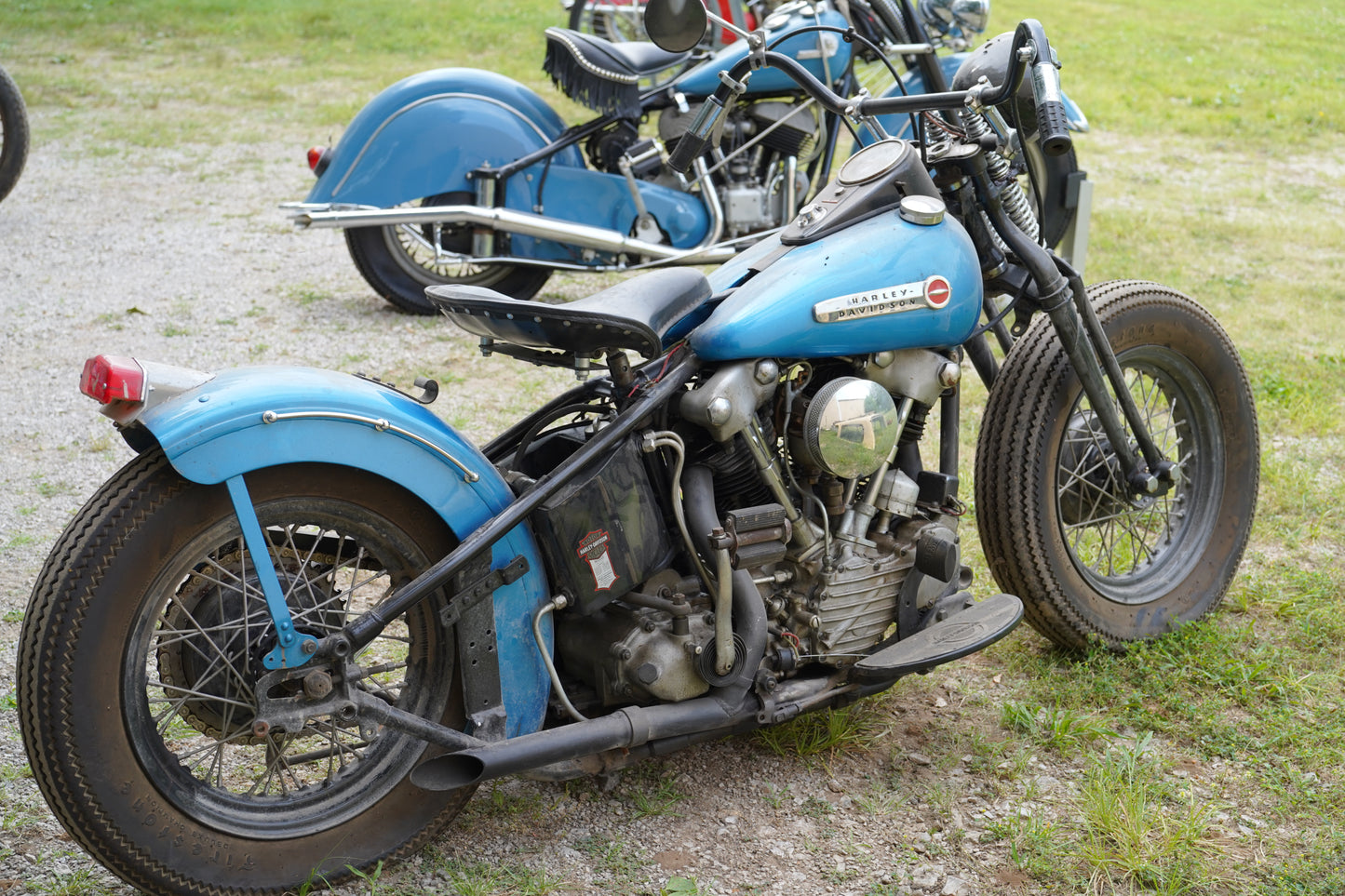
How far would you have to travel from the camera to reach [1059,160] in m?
4.79

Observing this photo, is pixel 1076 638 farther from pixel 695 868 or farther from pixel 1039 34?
pixel 1039 34

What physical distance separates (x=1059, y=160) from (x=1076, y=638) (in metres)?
2.16

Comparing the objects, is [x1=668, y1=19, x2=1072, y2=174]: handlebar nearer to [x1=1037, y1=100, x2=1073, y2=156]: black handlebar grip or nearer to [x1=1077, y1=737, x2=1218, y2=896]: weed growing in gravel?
[x1=1037, y1=100, x2=1073, y2=156]: black handlebar grip

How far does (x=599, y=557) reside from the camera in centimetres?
260

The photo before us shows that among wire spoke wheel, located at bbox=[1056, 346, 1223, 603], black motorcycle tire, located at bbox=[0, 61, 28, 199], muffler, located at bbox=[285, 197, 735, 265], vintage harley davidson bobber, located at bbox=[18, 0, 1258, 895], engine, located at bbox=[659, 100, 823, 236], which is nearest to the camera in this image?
vintage harley davidson bobber, located at bbox=[18, 0, 1258, 895]

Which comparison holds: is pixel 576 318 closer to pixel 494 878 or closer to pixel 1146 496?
pixel 494 878

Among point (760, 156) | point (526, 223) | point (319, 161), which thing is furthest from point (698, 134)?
point (319, 161)

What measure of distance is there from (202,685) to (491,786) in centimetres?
79

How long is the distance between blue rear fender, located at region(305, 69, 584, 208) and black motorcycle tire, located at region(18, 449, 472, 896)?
356 cm

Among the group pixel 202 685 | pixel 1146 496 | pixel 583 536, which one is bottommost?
pixel 202 685

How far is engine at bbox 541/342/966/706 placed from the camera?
2.65 metres

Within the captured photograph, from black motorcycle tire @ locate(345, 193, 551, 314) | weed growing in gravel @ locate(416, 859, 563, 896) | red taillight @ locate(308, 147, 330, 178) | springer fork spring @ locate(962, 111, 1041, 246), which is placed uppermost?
red taillight @ locate(308, 147, 330, 178)

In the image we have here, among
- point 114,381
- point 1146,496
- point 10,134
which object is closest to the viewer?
point 114,381

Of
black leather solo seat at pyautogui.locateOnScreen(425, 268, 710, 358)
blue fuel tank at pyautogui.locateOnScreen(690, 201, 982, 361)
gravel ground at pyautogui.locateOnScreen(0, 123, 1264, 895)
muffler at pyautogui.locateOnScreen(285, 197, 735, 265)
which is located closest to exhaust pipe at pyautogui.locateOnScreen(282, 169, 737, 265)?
muffler at pyautogui.locateOnScreen(285, 197, 735, 265)
